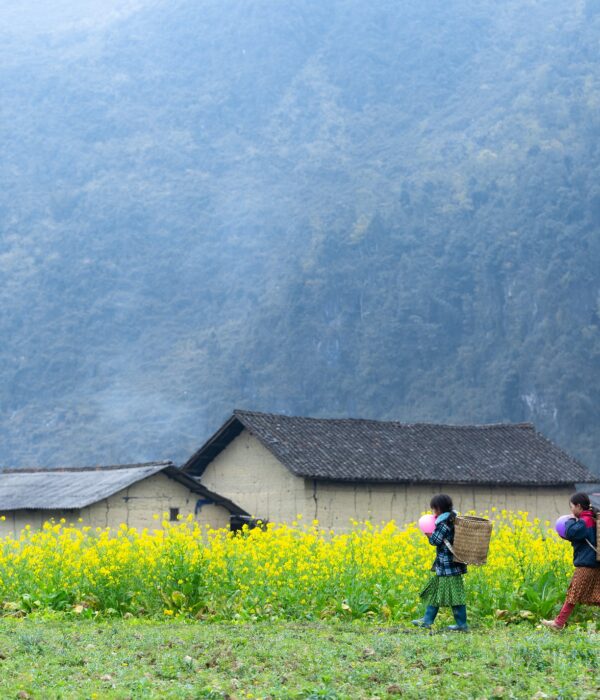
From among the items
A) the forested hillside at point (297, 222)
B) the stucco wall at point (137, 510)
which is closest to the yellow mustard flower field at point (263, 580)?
the stucco wall at point (137, 510)

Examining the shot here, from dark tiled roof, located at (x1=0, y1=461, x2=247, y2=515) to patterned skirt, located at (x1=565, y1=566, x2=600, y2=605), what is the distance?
17959 mm

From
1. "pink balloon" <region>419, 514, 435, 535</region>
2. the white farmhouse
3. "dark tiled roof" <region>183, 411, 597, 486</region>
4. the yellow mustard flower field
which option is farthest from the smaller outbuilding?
"pink balloon" <region>419, 514, 435, 535</region>

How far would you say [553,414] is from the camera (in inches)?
4053

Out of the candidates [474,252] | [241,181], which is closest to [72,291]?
[241,181]

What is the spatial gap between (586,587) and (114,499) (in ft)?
63.5

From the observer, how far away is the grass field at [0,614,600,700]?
7969mm

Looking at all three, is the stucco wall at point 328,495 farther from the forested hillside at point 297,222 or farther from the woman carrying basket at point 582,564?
the forested hillside at point 297,222

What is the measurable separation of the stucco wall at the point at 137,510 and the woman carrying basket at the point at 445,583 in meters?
17.8

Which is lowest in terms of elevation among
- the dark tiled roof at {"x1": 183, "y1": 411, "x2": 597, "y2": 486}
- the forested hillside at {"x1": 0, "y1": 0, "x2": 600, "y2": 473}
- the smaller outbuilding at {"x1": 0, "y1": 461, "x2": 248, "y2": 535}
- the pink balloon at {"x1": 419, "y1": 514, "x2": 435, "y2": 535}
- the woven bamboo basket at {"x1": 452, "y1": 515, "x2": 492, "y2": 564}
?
the woven bamboo basket at {"x1": 452, "y1": 515, "x2": 492, "y2": 564}

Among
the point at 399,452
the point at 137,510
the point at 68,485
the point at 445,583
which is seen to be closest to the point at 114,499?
the point at 137,510

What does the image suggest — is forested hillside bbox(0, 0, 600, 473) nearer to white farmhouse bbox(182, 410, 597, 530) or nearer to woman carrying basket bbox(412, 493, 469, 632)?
white farmhouse bbox(182, 410, 597, 530)

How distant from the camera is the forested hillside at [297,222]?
110062mm

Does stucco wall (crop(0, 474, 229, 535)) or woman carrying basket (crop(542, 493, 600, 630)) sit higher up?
stucco wall (crop(0, 474, 229, 535))

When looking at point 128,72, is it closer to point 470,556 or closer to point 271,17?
point 271,17
